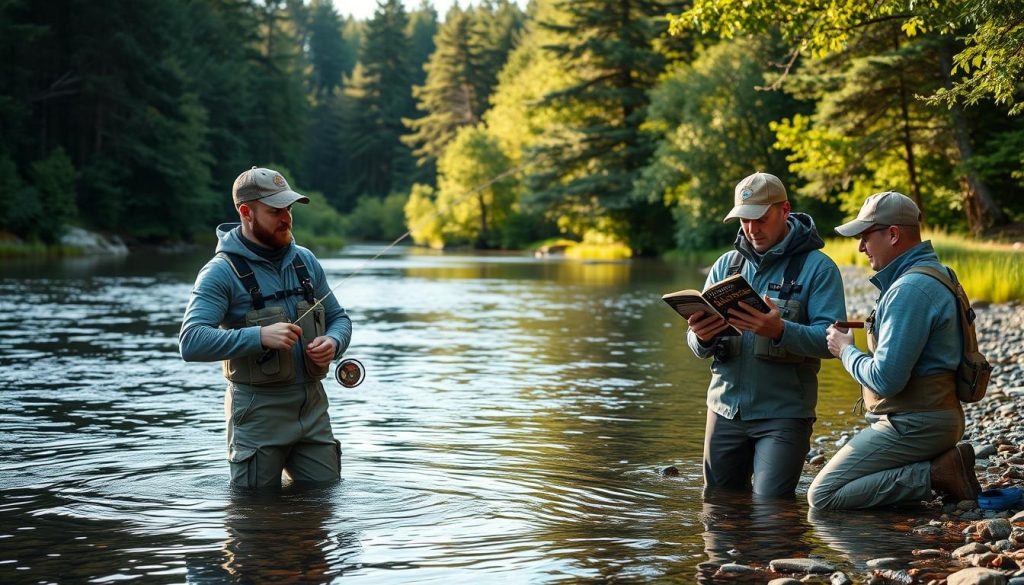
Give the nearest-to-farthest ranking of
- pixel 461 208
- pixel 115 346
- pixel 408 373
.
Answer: pixel 408 373 < pixel 115 346 < pixel 461 208

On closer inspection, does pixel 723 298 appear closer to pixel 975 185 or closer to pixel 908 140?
pixel 975 185

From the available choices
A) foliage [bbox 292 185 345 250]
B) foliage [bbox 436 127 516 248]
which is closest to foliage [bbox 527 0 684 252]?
foliage [bbox 436 127 516 248]

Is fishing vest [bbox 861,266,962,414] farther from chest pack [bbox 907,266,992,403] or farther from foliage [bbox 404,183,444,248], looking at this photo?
foliage [bbox 404,183,444,248]

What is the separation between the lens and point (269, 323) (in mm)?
5953

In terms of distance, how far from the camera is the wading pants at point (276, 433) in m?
6.05

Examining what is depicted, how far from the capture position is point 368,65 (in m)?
113

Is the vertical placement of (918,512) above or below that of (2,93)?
below

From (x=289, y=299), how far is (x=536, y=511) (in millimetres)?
1844

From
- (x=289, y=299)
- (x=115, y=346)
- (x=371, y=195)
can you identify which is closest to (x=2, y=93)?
(x=115, y=346)

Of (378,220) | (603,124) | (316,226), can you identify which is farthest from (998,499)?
(378,220)

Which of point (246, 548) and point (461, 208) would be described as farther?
point (461, 208)

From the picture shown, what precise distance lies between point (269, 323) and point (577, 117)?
49.7 meters

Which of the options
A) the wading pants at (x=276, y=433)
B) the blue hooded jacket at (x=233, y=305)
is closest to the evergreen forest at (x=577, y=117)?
the blue hooded jacket at (x=233, y=305)

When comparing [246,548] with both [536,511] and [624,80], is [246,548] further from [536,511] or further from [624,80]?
[624,80]
